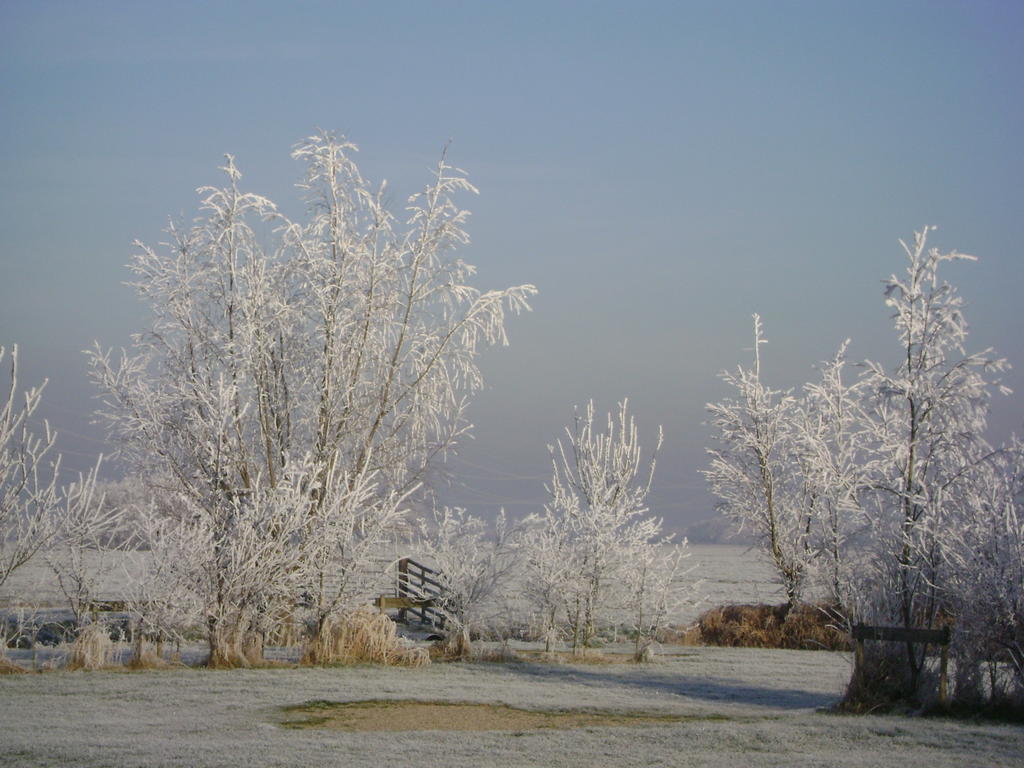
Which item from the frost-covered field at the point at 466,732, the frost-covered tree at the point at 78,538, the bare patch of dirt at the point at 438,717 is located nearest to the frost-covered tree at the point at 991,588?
the frost-covered field at the point at 466,732

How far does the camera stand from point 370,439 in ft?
65.1

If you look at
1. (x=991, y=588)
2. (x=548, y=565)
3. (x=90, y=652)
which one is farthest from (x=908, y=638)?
(x=90, y=652)

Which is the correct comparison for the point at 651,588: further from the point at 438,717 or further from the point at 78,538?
the point at 78,538

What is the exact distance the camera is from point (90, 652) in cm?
1586

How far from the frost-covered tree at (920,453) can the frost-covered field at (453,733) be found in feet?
6.28

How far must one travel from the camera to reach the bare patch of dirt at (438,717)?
12.1 metres

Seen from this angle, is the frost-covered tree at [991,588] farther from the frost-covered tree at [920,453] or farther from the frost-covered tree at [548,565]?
the frost-covered tree at [548,565]

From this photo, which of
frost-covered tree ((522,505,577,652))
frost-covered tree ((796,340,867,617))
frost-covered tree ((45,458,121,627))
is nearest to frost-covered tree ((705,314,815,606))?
frost-covered tree ((796,340,867,617))

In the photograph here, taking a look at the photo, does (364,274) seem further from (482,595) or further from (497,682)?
(497,682)

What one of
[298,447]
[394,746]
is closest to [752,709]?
[394,746]

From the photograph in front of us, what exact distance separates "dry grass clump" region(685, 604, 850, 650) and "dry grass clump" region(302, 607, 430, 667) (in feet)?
30.1

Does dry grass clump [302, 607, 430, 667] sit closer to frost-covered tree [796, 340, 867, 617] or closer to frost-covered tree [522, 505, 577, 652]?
frost-covered tree [522, 505, 577, 652]

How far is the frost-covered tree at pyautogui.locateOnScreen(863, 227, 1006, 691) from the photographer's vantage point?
13352 mm

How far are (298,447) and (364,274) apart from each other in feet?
11.4
